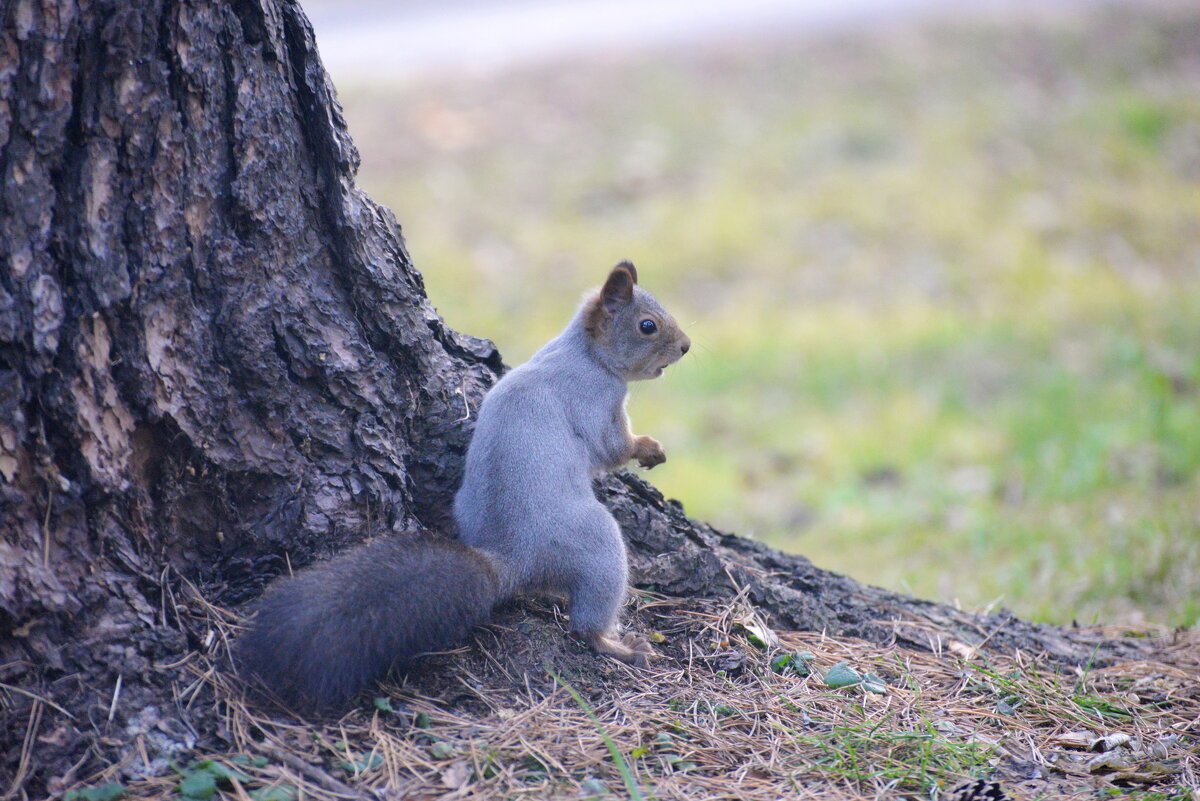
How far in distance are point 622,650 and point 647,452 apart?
0.59 m

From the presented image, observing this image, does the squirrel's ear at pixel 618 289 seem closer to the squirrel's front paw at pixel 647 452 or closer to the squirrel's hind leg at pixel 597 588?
the squirrel's front paw at pixel 647 452

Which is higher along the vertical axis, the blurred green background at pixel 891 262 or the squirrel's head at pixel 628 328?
the blurred green background at pixel 891 262

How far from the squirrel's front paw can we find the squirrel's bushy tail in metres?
0.66

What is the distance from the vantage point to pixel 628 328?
263 cm

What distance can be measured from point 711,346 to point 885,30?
402 cm

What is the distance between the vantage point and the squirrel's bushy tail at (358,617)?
5.79 feet

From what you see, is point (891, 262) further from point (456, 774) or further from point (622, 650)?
point (456, 774)

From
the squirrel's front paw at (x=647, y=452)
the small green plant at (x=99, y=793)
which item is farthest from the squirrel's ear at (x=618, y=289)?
the small green plant at (x=99, y=793)

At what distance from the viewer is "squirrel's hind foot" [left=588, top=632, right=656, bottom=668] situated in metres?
2.15

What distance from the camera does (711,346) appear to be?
18.0 ft

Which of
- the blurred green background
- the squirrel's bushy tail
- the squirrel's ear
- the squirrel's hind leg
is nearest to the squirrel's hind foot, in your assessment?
the squirrel's hind leg

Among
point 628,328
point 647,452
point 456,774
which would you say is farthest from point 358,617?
point 628,328

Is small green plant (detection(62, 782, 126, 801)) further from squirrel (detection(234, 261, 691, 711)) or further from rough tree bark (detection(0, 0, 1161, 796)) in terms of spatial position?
squirrel (detection(234, 261, 691, 711))

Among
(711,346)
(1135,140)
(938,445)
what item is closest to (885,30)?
(1135,140)
